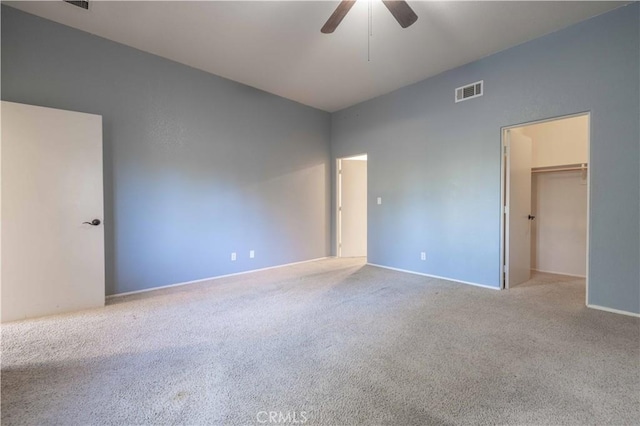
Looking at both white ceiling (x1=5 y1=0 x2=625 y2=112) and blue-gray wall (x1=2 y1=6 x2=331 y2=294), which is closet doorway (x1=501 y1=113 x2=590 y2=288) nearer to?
white ceiling (x1=5 y1=0 x2=625 y2=112)

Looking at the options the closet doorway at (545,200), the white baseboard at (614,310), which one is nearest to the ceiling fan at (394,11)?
the closet doorway at (545,200)

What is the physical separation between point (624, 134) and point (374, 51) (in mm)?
2769

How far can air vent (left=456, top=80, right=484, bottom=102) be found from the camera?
3.72 m

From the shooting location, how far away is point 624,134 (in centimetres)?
276

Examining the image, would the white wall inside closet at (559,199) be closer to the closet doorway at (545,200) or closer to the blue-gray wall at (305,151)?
the closet doorway at (545,200)

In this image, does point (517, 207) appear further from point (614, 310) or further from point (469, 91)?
point (469, 91)

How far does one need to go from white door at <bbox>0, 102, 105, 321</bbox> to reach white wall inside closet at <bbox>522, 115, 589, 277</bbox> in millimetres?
5967

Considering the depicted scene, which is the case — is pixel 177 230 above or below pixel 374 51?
below

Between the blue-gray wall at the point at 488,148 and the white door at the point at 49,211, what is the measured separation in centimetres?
407

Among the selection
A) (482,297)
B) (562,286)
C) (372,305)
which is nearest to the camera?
(372,305)

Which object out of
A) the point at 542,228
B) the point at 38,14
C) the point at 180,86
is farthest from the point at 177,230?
the point at 542,228

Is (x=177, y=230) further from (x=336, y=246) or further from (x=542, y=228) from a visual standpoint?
(x=542, y=228)

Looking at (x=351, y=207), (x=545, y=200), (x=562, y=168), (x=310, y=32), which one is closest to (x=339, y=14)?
(x=310, y=32)

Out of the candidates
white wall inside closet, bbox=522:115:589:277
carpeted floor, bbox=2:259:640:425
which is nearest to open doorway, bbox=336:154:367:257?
carpeted floor, bbox=2:259:640:425
